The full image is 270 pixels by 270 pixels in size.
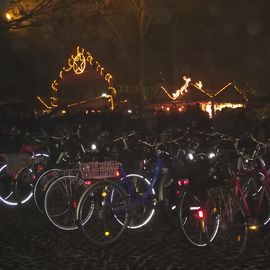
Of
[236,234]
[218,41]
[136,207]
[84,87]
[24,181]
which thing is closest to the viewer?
[236,234]

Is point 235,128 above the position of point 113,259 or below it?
above

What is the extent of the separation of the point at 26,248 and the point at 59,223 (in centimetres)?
89

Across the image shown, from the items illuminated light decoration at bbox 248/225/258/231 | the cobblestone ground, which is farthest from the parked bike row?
the cobblestone ground

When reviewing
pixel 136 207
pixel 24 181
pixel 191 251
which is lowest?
pixel 191 251

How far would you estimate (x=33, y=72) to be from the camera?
3148cm

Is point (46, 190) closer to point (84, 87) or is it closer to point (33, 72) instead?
point (84, 87)

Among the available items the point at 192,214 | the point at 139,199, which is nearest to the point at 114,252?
the point at 139,199

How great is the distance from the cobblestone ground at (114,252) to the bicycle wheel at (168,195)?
11.2 inches

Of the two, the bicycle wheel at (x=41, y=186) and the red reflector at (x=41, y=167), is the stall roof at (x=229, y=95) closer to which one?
the red reflector at (x=41, y=167)

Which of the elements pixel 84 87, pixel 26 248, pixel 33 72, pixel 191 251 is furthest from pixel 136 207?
pixel 33 72

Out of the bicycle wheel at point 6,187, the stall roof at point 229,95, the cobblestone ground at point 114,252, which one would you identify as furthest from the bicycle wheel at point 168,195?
the stall roof at point 229,95

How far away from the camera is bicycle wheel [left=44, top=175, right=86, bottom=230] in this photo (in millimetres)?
6855

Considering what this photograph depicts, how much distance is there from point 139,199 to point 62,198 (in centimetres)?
112

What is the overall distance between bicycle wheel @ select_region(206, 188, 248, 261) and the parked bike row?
0.01 m
